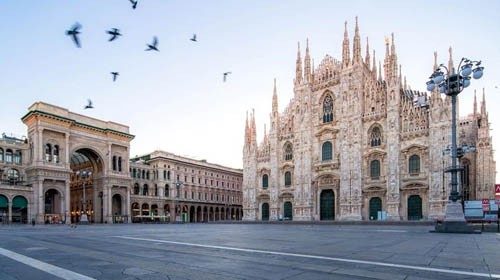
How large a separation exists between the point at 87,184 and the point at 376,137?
162ft

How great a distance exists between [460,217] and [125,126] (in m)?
59.0

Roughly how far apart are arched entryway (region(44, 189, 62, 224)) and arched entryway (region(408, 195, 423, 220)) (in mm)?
46502

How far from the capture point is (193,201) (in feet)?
281

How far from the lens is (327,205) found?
171ft

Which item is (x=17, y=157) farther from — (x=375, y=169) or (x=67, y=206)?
(x=375, y=169)

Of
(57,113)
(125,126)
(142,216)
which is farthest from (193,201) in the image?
(57,113)

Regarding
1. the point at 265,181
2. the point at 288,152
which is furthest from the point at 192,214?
the point at 288,152

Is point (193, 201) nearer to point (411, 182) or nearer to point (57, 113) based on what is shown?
point (57, 113)

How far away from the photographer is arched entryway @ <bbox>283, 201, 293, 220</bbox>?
55.9m

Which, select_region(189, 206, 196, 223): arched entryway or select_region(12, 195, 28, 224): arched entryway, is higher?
select_region(12, 195, 28, 224): arched entryway

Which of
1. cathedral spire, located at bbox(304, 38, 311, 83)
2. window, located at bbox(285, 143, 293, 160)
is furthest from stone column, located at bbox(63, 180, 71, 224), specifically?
cathedral spire, located at bbox(304, 38, 311, 83)

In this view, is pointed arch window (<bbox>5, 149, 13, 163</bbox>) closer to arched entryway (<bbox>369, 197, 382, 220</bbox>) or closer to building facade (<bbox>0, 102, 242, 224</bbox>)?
building facade (<bbox>0, 102, 242, 224</bbox>)

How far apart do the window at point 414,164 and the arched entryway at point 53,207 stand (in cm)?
4721

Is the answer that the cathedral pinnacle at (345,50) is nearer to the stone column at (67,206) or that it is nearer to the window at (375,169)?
the window at (375,169)
